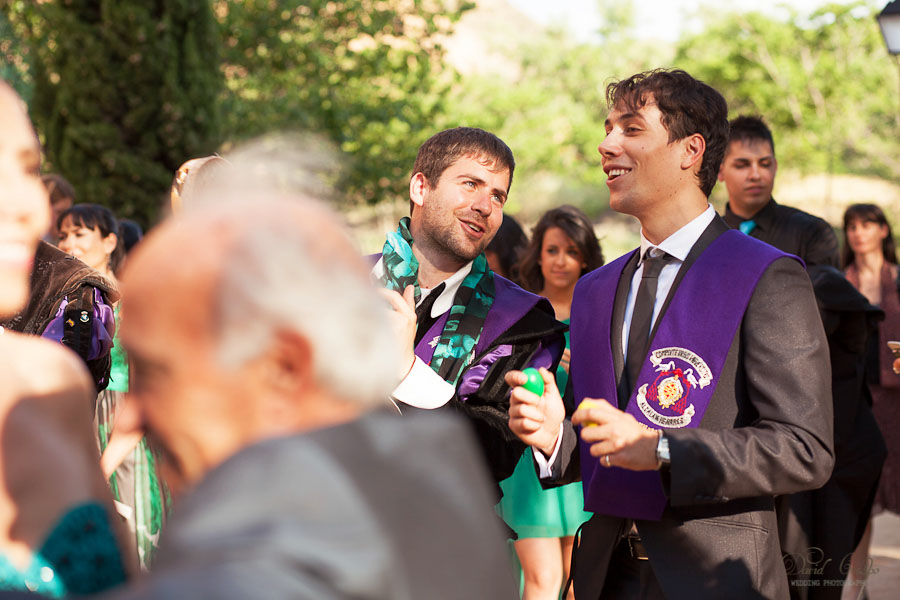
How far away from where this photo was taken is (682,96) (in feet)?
9.87

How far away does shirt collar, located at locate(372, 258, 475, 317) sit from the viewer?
3.33 m

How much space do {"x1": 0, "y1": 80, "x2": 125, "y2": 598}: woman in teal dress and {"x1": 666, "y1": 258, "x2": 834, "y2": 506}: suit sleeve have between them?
1451 millimetres

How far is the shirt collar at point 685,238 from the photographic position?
284cm

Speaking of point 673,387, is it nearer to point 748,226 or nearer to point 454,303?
point 454,303

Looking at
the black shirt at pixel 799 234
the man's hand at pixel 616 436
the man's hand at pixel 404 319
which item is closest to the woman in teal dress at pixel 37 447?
the man's hand at pixel 616 436

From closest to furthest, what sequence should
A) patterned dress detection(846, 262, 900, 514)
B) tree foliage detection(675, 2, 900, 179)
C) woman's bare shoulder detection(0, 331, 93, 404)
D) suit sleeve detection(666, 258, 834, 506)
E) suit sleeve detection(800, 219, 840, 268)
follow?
woman's bare shoulder detection(0, 331, 93, 404) < suit sleeve detection(666, 258, 834, 506) < suit sleeve detection(800, 219, 840, 268) < patterned dress detection(846, 262, 900, 514) < tree foliage detection(675, 2, 900, 179)

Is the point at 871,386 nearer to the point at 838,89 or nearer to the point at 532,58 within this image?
the point at 838,89

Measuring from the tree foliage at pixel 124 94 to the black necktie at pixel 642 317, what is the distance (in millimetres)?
8994

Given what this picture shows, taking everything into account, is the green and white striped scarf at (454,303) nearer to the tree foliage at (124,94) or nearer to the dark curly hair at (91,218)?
→ the dark curly hair at (91,218)

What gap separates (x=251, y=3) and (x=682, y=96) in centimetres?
1235

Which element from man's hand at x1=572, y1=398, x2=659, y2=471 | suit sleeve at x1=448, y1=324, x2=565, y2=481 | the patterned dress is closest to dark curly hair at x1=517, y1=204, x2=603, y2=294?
the patterned dress

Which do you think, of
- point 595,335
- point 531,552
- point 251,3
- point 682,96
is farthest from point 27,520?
point 251,3

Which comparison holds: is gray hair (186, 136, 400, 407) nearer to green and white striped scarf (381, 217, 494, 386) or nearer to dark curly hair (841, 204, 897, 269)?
green and white striped scarf (381, 217, 494, 386)

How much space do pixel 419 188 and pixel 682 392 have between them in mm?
1330
